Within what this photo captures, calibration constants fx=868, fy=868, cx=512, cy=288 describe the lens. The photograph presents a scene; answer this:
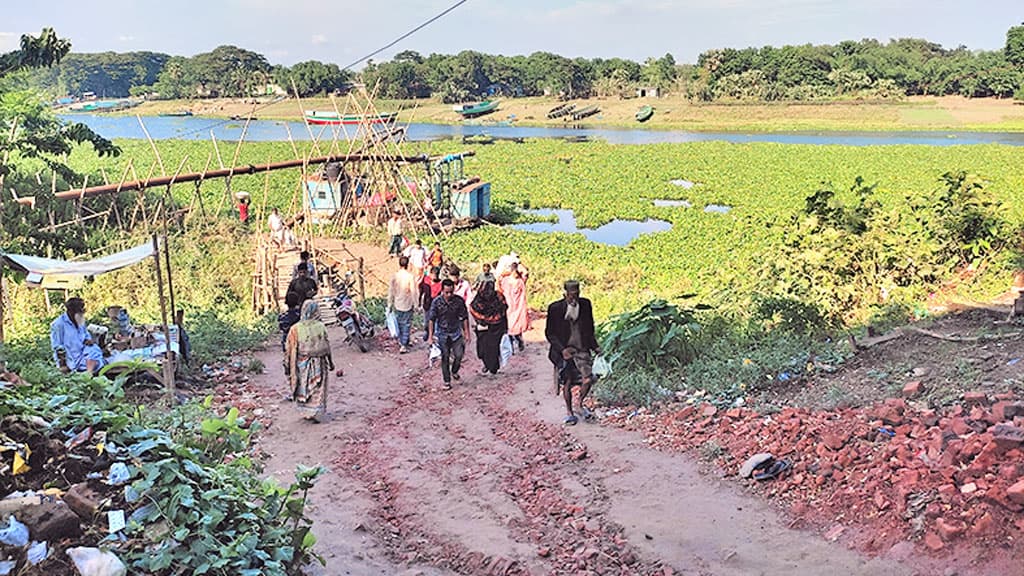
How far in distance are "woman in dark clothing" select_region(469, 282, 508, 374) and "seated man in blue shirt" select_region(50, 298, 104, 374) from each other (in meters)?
3.74

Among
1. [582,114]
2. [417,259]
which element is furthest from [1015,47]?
[417,259]

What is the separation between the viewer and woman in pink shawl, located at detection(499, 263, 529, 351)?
34.6 feet

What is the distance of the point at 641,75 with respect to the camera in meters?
94.5

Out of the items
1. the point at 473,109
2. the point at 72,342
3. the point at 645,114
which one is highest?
the point at 473,109

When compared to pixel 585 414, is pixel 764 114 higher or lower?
higher

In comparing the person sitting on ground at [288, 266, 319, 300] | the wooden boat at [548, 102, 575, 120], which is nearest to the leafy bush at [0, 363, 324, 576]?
the person sitting on ground at [288, 266, 319, 300]

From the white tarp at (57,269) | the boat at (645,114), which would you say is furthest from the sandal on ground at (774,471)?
the boat at (645,114)

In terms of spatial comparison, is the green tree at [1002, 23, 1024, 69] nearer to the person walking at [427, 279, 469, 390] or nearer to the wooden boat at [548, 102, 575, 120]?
the wooden boat at [548, 102, 575, 120]

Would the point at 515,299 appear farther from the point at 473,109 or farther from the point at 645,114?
the point at 473,109

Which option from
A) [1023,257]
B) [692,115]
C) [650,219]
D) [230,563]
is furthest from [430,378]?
[692,115]

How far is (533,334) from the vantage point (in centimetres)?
1214

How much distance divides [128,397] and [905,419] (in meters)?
6.81

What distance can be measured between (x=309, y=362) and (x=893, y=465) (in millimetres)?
4960

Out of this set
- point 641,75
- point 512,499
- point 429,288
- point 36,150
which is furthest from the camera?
point 641,75
